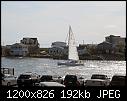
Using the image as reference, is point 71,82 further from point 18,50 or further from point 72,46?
point 18,50

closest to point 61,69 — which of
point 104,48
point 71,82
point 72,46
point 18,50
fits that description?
point 72,46

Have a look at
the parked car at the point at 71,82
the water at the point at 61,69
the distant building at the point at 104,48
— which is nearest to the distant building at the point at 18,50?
the distant building at the point at 104,48

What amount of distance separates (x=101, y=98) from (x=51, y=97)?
2.13 m

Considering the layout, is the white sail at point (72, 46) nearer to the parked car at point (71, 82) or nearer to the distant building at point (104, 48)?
the parked car at point (71, 82)

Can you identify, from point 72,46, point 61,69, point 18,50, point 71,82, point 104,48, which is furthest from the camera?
point 18,50

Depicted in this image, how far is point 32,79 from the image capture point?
96.3 ft

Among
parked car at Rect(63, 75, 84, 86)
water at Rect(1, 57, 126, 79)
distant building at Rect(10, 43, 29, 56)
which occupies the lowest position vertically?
water at Rect(1, 57, 126, 79)

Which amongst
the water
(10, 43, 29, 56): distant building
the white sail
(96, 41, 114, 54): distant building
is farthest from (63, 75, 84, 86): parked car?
(10, 43, 29, 56): distant building

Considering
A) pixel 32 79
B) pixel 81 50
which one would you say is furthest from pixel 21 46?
pixel 32 79

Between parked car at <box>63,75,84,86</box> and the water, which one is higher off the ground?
parked car at <box>63,75,84,86</box>

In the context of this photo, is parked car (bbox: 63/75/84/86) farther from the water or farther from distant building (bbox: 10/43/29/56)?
distant building (bbox: 10/43/29/56)

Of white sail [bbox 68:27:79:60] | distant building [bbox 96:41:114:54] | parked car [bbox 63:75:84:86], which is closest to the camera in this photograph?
parked car [bbox 63:75:84:86]

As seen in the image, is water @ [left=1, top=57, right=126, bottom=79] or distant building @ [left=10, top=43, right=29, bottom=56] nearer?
water @ [left=1, top=57, right=126, bottom=79]

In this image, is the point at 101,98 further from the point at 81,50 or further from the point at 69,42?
the point at 81,50
